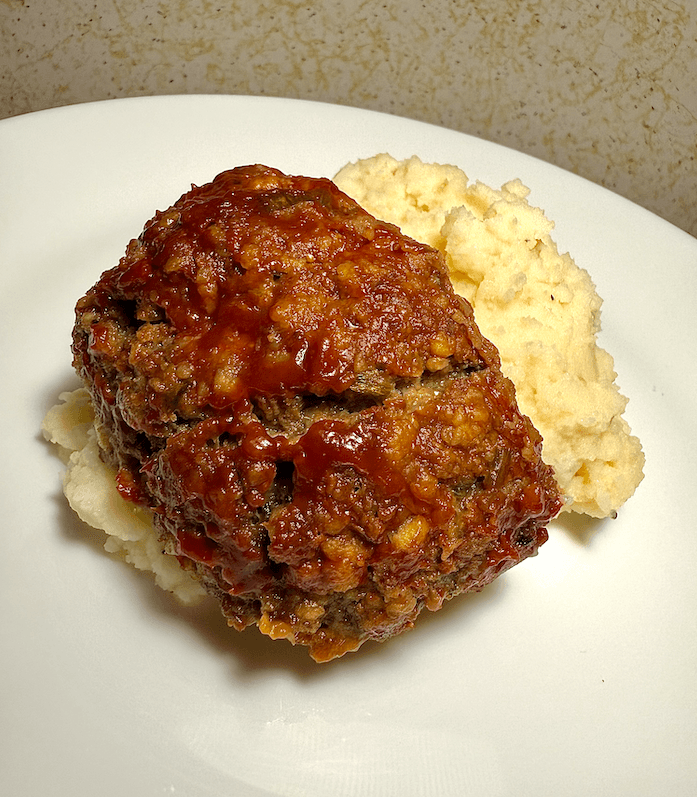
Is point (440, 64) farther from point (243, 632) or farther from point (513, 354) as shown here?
point (243, 632)

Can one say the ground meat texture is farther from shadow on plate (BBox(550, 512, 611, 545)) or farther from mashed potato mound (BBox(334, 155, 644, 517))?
shadow on plate (BBox(550, 512, 611, 545))

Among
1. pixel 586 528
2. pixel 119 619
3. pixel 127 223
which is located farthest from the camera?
pixel 127 223

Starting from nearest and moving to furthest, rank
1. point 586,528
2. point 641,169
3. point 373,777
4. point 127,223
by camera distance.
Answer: point 373,777 → point 586,528 → point 127,223 → point 641,169

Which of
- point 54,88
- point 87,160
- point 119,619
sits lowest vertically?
point 119,619

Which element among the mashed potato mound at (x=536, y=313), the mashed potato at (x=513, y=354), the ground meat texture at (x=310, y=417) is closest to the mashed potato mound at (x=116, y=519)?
the mashed potato at (x=513, y=354)

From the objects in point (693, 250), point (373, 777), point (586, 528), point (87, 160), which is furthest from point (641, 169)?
point (373, 777)

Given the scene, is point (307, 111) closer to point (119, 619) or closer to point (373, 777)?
point (119, 619)

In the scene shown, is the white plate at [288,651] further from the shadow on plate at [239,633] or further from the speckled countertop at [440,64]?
the speckled countertop at [440,64]

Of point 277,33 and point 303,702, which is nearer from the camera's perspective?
point 303,702
